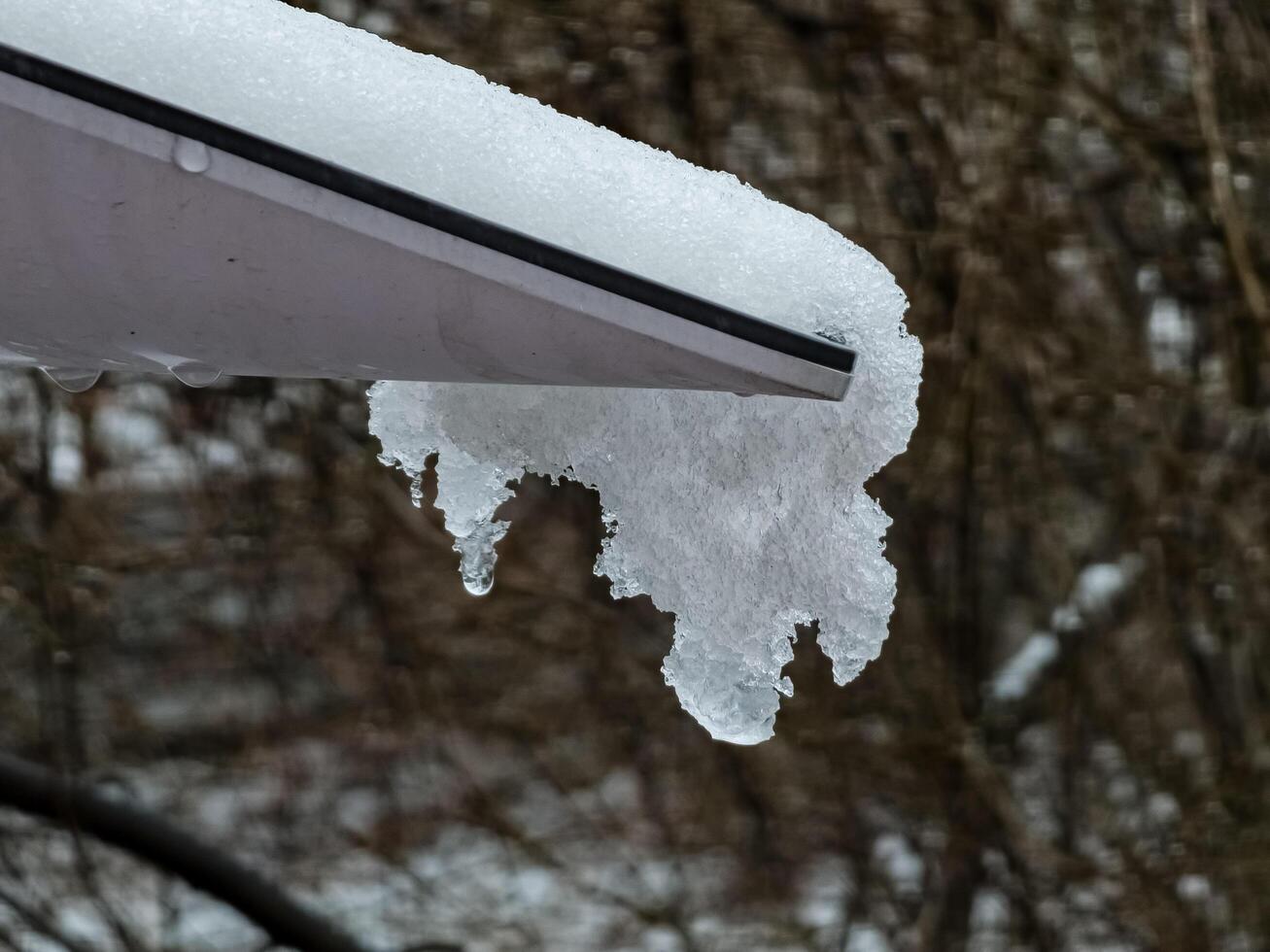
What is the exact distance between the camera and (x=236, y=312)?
536 millimetres

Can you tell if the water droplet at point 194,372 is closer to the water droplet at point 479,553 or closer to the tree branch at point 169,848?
the water droplet at point 479,553

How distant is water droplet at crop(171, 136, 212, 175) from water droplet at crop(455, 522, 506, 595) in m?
0.51

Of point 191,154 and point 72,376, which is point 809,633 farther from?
point 191,154

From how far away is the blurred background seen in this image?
3.04 m

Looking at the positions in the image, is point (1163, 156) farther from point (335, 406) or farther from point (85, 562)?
point (85, 562)

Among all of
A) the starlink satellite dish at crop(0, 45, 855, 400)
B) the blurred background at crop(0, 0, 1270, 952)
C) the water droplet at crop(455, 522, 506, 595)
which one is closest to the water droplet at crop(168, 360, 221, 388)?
the starlink satellite dish at crop(0, 45, 855, 400)

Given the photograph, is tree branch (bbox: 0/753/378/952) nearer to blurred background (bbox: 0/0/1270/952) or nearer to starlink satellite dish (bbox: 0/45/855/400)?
blurred background (bbox: 0/0/1270/952)

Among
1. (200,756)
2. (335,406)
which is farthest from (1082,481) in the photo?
(200,756)

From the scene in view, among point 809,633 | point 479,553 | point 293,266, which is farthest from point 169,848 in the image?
point 293,266

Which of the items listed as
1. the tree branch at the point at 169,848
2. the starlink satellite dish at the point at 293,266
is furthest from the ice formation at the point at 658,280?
the tree branch at the point at 169,848

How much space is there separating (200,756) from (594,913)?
111 cm

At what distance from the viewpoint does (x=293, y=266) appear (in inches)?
20.4

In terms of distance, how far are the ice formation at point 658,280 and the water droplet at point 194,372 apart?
144mm

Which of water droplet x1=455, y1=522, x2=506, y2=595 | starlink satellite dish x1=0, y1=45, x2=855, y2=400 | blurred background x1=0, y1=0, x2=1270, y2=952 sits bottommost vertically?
starlink satellite dish x1=0, y1=45, x2=855, y2=400
